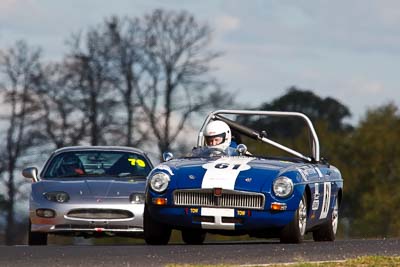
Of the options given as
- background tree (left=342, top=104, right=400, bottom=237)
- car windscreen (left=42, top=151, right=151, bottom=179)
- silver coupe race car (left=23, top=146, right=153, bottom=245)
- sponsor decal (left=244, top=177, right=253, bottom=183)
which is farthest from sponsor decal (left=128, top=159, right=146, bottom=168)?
background tree (left=342, top=104, right=400, bottom=237)

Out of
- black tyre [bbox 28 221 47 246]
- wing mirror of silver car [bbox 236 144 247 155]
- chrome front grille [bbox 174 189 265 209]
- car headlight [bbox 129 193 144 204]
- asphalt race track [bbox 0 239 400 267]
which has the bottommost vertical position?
black tyre [bbox 28 221 47 246]

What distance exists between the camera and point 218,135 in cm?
2005

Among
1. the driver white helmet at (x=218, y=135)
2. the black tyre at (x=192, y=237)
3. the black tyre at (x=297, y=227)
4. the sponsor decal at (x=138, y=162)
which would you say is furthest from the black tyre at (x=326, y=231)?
the sponsor decal at (x=138, y=162)

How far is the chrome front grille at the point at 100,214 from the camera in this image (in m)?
21.7

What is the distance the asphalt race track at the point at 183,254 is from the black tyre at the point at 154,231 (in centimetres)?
72

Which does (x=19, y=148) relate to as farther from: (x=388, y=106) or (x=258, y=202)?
(x=258, y=202)

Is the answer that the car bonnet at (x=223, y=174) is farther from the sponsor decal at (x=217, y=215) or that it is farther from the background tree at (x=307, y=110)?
the background tree at (x=307, y=110)

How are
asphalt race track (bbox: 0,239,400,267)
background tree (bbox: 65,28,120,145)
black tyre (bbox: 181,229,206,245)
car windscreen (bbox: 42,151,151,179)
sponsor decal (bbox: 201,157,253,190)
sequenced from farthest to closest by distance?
1. background tree (bbox: 65,28,120,145)
2. car windscreen (bbox: 42,151,151,179)
3. black tyre (bbox: 181,229,206,245)
4. sponsor decal (bbox: 201,157,253,190)
5. asphalt race track (bbox: 0,239,400,267)

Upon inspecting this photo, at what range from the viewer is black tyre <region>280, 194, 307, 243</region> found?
1852 cm

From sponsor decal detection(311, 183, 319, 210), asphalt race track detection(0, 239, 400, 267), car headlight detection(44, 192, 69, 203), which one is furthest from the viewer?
car headlight detection(44, 192, 69, 203)

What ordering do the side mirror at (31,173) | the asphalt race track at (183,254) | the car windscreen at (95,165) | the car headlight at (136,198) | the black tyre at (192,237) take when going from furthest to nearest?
the car windscreen at (95,165)
the side mirror at (31,173)
the car headlight at (136,198)
the black tyre at (192,237)
the asphalt race track at (183,254)

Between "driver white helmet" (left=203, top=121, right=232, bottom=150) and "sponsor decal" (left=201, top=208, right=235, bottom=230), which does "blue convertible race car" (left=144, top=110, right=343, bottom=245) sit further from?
"driver white helmet" (left=203, top=121, right=232, bottom=150)

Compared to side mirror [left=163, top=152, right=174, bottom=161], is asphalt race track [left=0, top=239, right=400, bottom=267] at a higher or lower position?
lower

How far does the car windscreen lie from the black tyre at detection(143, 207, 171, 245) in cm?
412
